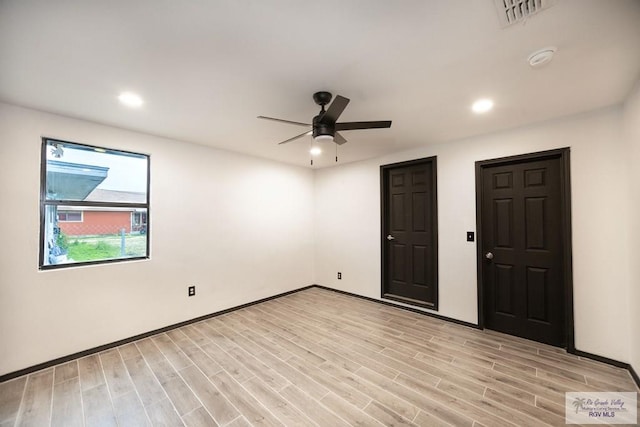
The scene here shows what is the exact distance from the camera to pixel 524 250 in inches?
117

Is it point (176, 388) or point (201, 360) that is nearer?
point (176, 388)

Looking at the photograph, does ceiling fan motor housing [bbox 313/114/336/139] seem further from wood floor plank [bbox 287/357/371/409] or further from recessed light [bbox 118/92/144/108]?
wood floor plank [bbox 287/357/371/409]

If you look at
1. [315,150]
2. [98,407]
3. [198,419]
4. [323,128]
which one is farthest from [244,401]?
[315,150]

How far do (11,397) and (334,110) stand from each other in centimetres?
341

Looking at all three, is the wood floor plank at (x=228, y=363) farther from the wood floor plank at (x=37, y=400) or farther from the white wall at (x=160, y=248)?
the wood floor plank at (x=37, y=400)

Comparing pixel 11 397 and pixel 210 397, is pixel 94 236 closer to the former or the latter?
pixel 11 397

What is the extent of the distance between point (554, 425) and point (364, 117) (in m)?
2.82

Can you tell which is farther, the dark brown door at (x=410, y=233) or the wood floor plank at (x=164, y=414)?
the dark brown door at (x=410, y=233)

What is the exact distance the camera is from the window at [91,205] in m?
2.53

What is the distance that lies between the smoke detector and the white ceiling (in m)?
0.04

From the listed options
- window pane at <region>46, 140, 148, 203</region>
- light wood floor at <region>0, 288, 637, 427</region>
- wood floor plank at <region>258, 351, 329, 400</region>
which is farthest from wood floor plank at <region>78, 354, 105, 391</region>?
window pane at <region>46, 140, 148, 203</region>

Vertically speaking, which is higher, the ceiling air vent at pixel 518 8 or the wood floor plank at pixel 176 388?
the ceiling air vent at pixel 518 8

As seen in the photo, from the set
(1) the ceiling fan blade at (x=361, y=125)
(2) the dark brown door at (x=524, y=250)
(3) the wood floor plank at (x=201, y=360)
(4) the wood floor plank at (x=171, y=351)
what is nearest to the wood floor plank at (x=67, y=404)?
(4) the wood floor plank at (x=171, y=351)

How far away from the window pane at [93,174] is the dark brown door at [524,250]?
434 cm
